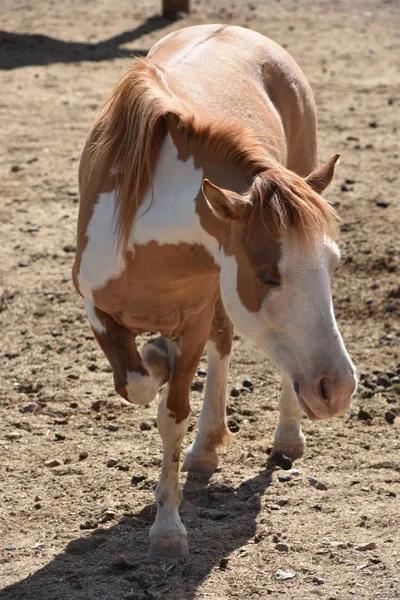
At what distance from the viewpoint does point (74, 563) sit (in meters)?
3.37

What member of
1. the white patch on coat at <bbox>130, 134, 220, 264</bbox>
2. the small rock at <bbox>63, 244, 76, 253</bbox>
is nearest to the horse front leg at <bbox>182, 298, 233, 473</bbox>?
the white patch on coat at <bbox>130, 134, 220, 264</bbox>

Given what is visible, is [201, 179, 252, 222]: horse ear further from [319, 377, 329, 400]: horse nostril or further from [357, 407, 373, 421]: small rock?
[357, 407, 373, 421]: small rock

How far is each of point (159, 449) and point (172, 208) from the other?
55.5 inches

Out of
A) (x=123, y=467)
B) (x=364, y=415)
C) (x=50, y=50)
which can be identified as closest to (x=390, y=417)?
(x=364, y=415)

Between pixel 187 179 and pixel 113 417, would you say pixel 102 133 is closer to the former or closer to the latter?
pixel 187 179

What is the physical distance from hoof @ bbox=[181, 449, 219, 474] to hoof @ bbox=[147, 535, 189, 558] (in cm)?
65

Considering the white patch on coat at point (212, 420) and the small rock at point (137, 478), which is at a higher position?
the white patch on coat at point (212, 420)

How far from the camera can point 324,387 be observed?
2.83 m

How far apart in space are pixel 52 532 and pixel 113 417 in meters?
0.92

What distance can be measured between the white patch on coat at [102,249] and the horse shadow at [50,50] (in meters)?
7.09

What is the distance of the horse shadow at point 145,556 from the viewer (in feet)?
10.5

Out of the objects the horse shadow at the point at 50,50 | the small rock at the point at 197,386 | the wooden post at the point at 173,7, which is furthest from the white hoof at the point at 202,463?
the wooden post at the point at 173,7

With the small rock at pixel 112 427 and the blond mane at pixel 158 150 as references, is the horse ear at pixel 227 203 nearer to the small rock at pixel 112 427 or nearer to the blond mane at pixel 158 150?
the blond mane at pixel 158 150

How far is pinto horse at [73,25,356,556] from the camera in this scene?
2844mm
